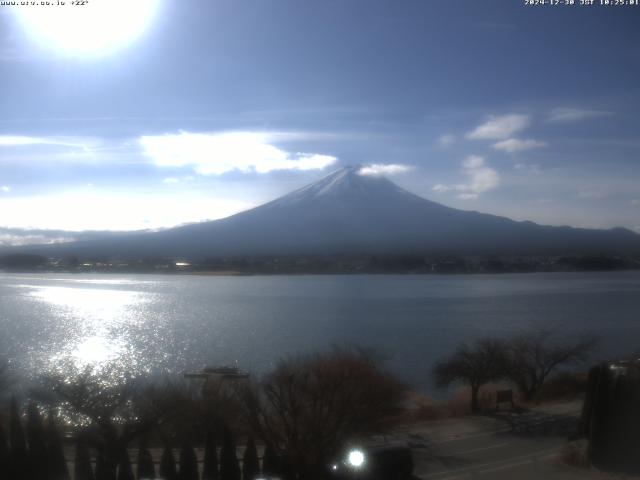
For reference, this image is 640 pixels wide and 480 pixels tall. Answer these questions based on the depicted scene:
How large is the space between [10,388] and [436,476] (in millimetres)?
5482

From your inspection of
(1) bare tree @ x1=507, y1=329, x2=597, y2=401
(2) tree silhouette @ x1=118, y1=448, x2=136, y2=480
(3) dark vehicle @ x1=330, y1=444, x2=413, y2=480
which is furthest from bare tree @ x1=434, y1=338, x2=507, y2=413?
(2) tree silhouette @ x1=118, y1=448, x2=136, y2=480

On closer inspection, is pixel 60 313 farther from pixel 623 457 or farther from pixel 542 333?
pixel 623 457

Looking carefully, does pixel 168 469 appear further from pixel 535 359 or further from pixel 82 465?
pixel 535 359

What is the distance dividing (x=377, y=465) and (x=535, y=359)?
7.21 meters

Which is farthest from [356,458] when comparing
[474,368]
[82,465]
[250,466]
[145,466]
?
[474,368]

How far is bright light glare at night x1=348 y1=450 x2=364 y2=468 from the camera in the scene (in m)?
5.57

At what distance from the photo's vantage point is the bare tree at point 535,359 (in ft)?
36.7

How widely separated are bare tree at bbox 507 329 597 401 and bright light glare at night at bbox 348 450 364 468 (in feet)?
17.9

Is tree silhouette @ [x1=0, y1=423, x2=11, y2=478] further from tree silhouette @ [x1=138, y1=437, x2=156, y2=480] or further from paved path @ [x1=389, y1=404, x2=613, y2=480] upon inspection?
paved path @ [x1=389, y1=404, x2=613, y2=480]

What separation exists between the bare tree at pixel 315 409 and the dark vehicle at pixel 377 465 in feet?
0.79

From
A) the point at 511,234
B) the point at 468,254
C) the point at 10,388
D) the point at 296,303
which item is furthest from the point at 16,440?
the point at 511,234

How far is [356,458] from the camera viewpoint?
565 cm

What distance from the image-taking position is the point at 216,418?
6637 millimetres

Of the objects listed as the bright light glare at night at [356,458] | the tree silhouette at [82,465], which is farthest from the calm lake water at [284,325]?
the bright light glare at night at [356,458]
